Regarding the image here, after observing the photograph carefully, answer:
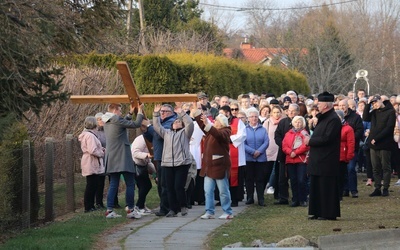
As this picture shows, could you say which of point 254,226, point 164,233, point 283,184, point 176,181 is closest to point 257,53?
point 283,184

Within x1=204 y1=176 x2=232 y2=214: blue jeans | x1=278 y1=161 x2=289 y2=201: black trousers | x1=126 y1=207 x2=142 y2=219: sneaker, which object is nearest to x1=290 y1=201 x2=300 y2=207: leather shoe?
x1=278 y1=161 x2=289 y2=201: black trousers

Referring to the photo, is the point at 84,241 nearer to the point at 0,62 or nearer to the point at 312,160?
the point at 0,62

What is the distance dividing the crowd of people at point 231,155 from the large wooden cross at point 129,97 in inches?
11.3

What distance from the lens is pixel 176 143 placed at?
15.3 meters

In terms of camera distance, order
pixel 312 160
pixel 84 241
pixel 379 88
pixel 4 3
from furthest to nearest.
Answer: pixel 379 88 < pixel 312 160 < pixel 84 241 < pixel 4 3

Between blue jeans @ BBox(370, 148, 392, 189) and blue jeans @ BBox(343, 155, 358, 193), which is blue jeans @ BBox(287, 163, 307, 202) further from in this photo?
blue jeans @ BBox(370, 148, 392, 189)

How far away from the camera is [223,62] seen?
33.4 meters

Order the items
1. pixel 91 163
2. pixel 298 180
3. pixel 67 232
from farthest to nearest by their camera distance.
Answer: pixel 298 180, pixel 91 163, pixel 67 232

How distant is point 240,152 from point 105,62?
1045 cm

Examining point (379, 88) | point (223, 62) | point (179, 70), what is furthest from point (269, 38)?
point (179, 70)

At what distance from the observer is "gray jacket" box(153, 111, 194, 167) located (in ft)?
50.0

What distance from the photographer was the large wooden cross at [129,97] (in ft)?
43.9

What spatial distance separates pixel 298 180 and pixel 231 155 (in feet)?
4.49

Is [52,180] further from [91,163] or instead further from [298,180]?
[298,180]
